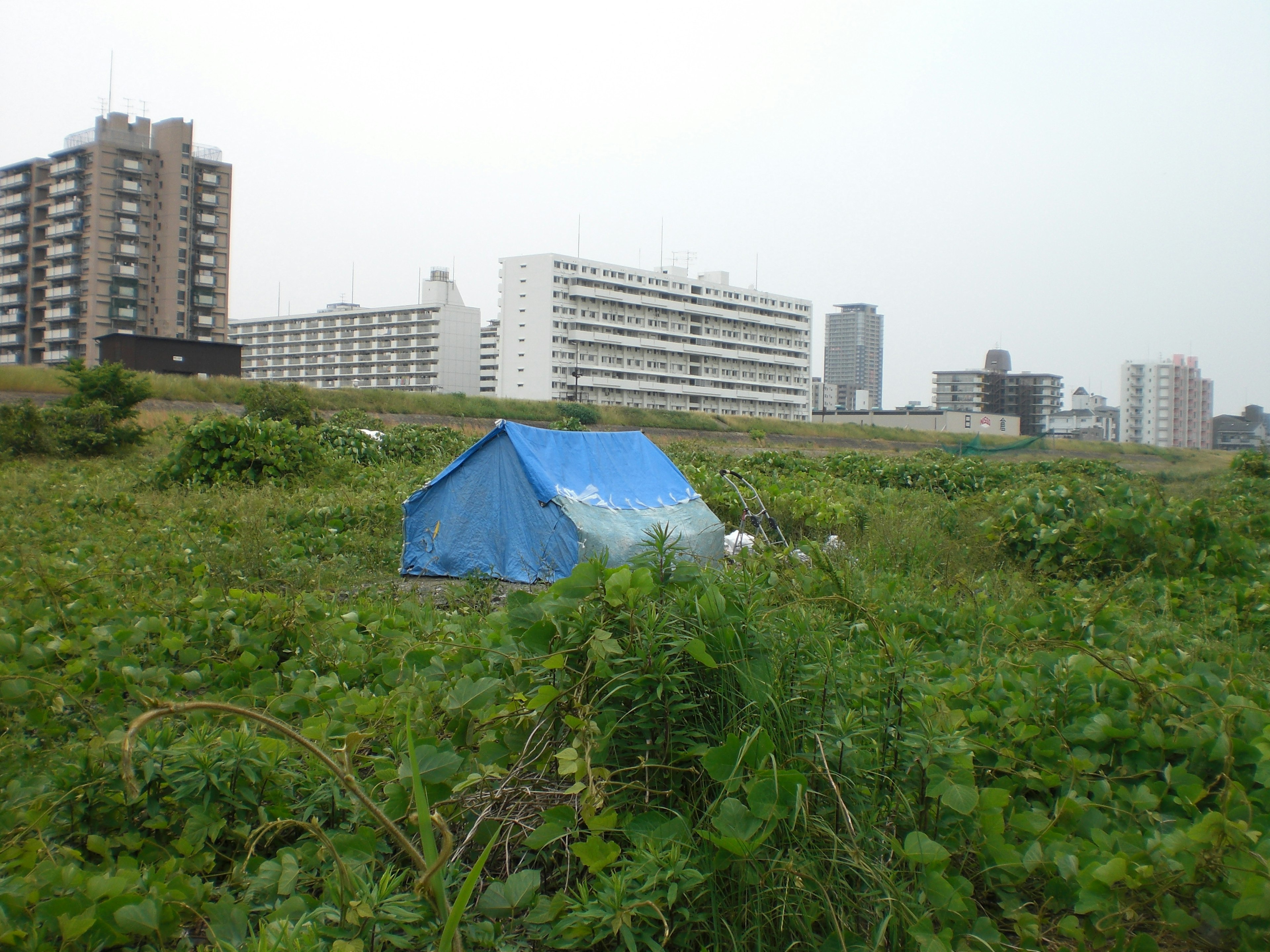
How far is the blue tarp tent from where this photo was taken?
7.83m

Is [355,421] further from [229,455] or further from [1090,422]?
[1090,422]

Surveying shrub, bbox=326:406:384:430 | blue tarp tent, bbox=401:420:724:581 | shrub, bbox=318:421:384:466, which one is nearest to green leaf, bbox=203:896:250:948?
blue tarp tent, bbox=401:420:724:581

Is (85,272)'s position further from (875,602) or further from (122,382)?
(875,602)

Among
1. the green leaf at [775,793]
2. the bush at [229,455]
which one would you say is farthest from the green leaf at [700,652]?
Result: the bush at [229,455]

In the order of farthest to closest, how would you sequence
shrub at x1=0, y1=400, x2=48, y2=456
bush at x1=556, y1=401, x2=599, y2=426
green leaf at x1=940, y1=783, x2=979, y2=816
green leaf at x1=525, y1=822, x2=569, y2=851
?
bush at x1=556, y1=401, x2=599, y2=426
shrub at x1=0, y1=400, x2=48, y2=456
green leaf at x1=940, y1=783, x2=979, y2=816
green leaf at x1=525, y1=822, x2=569, y2=851

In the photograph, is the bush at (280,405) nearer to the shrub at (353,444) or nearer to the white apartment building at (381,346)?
the shrub at (353,444)

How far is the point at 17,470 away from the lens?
42.9 feet

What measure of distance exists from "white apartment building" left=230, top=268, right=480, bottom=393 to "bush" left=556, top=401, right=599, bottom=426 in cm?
4354

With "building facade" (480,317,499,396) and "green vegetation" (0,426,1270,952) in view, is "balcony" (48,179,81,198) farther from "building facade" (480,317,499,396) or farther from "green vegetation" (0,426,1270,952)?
"green vegetation" (0,426,1270,952)

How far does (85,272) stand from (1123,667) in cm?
7585

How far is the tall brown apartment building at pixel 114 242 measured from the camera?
6197cm

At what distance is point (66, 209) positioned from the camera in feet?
209

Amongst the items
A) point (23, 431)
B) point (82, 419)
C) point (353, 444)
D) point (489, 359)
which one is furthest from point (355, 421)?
point (489, 359)

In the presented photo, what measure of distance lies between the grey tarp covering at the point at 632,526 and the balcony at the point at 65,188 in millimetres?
73652
